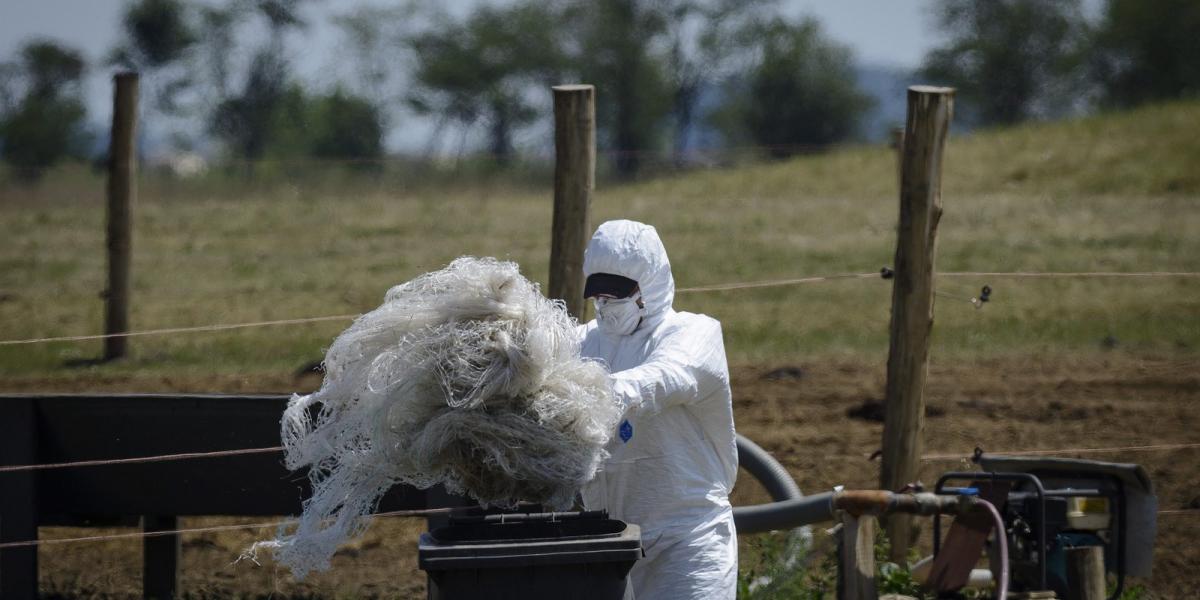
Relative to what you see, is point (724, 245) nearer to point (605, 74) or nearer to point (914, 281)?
point (914, 281)

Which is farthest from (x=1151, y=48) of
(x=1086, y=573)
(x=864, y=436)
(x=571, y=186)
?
(x=1086, y=573)

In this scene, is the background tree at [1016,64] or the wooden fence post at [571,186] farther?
the background tree at [1016,64]

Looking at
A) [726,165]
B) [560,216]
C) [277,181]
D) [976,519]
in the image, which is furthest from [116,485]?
[726,165]

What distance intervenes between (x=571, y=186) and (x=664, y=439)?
7.14 feet

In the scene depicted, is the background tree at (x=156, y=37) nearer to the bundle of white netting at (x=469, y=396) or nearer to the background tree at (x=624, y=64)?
the background tree at (x=624, y=64)

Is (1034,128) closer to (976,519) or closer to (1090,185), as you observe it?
(1090,185)

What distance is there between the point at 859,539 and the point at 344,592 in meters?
2.58

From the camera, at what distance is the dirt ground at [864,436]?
6809mm

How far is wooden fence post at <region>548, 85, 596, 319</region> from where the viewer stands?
19.8 feet

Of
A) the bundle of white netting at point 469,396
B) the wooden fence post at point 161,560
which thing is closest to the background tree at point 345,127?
the wooden fence post at point 161,560

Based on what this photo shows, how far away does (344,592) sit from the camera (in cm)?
658

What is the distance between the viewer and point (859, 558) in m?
5.18

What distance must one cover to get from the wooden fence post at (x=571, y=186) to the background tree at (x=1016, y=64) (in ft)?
145

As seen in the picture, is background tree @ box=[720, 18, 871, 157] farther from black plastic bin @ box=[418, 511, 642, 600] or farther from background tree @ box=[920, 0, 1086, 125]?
black plastic bin @ box=[418, 511, 642, 600]
